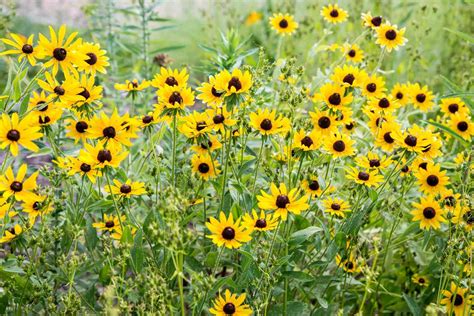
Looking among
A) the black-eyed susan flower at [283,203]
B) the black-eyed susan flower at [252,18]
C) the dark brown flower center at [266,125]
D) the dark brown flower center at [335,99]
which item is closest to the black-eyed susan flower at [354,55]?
the dark brown flower center at [335,99]

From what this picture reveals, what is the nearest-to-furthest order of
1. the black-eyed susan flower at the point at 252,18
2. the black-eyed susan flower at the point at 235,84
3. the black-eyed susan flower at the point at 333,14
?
the black-eyed susan flower at the point at 235,84
the black-eyed susan flower at the point at 333,14
the black-eyed susan flower at the point at 252,18

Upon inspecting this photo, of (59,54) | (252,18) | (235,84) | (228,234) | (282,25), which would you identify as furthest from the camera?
(252,18)

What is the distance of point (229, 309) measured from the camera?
1844 mm

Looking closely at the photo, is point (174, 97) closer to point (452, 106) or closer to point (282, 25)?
point (282, 25)

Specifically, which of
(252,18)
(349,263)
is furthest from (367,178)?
(252,18)

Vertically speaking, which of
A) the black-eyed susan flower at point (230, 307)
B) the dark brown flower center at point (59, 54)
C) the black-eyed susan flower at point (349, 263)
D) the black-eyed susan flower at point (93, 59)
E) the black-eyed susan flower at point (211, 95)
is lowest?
the black-eyed susan flower at point (349, 263)

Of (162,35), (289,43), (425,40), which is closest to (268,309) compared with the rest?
(289,43)

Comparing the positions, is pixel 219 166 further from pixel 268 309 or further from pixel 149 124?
pixel 268 309

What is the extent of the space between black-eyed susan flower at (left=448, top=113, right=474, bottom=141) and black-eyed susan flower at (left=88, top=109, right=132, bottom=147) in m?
1.25

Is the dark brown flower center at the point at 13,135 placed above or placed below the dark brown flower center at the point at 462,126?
above

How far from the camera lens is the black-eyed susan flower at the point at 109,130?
2.03m

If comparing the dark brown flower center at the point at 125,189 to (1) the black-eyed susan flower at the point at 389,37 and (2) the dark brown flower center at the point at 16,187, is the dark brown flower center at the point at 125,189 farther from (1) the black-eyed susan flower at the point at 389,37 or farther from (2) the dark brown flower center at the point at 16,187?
(1) the black-eyed susan flower at the point at 389,37

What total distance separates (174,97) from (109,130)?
0.22m

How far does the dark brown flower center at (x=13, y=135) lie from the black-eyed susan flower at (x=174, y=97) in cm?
43
